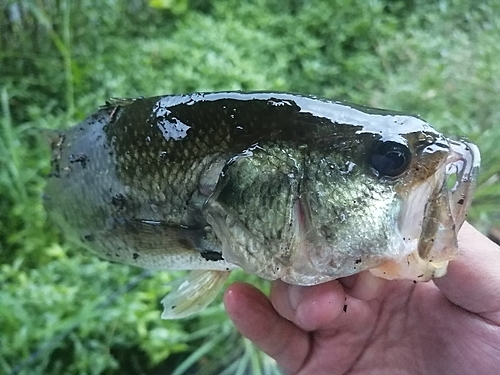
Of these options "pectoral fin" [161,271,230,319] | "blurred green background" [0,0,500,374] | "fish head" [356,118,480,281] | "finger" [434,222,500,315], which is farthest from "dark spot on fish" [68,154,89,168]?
"blurred green background" [0,0,500,374]

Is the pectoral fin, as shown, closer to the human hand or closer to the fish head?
the human hand

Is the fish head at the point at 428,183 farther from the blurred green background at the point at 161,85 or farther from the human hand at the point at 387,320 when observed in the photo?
the blurred green background at the point at 161,85

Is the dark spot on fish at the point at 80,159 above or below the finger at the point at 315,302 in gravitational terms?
above

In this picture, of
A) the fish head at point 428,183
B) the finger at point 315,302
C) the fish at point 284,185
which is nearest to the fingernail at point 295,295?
the finger at point 315,302

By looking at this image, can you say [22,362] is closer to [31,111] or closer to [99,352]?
[99,352]

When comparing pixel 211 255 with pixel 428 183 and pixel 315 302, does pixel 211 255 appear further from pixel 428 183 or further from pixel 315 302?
pixel 428 183

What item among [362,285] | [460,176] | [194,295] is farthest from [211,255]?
[460,176]
